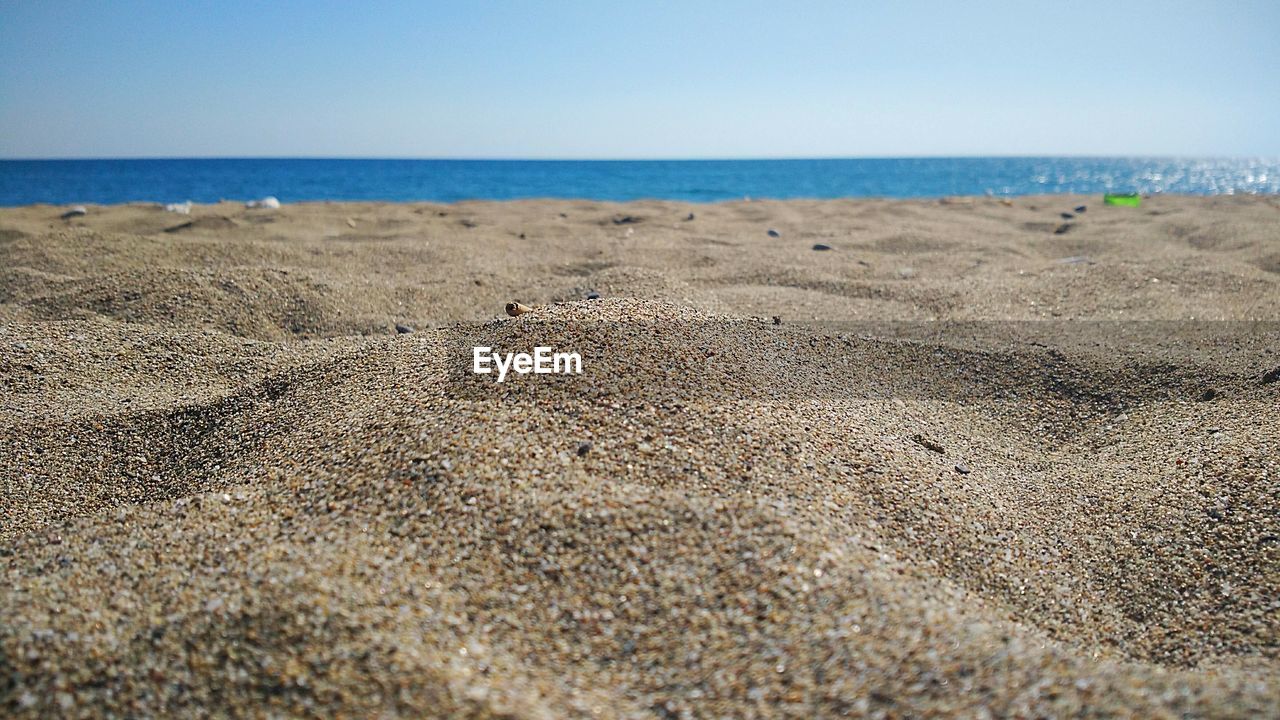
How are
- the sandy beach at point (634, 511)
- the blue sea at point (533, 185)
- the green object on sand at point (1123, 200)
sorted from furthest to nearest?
the blue sea at point (533, 185), the green object on sand at point (1123, 200), the sandy beach at point (634, 511)

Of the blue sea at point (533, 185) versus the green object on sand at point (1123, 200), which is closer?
the green object on sand at point (1123, 200)

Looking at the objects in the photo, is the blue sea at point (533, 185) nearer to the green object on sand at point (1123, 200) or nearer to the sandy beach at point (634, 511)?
the green object on sand at point (1123, 200)

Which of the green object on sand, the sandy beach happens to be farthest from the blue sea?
the sandy beach

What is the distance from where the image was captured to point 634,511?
1855 millimetres

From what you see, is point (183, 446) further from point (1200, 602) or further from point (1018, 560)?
point (1200, 602)

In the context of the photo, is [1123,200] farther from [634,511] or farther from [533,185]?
[533,185]

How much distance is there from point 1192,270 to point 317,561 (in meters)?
5.58

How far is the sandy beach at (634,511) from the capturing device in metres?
1.41

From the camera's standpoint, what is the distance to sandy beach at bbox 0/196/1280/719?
55.6 inches

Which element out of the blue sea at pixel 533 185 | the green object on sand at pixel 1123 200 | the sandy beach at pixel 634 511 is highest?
the blue sea at pixel 533 185

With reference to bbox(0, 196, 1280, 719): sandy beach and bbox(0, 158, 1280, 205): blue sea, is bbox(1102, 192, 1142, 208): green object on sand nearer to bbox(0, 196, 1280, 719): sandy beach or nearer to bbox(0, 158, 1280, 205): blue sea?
bbox(0, 196, 1280, 719): sandy beach

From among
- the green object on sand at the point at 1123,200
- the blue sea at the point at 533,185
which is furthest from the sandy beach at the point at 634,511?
the blue sea at the point at 533,185

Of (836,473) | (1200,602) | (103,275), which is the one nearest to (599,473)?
(836,473)

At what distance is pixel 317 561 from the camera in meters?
1.68
